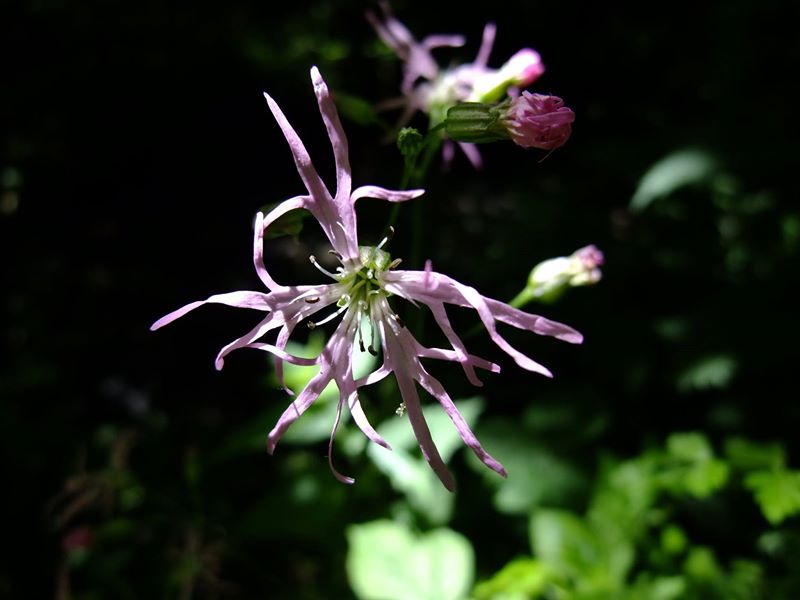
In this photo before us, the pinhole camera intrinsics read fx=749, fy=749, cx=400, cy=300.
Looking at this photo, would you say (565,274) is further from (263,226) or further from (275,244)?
(275,244)

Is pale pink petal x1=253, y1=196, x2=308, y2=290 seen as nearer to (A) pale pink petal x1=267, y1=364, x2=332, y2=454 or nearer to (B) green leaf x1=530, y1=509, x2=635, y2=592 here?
(A) pale pink petal x1=267, y1=364, x2=332, y2=454

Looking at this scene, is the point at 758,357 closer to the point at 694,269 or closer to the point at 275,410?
→ the point at 694,269

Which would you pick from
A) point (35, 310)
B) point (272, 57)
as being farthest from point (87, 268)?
point (272, 57)

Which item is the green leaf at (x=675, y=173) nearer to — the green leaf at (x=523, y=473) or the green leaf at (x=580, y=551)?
the green leaf at (x=523, y=473)

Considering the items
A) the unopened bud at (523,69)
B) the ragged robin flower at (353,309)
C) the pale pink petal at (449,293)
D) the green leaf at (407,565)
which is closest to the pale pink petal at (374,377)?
the ragged robin flower at (353,309)

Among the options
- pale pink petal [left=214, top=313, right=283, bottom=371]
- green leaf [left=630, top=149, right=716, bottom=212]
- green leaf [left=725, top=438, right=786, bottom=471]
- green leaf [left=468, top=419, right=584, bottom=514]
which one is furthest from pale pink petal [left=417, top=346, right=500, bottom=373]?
green leaf [left=630, top=149, right=716, bottom=212]

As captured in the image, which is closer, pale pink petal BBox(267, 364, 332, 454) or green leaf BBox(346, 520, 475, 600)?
pale pink petal BBox(267, 364, 332, 454)

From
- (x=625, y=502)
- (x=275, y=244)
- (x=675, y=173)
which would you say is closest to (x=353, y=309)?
(x=625, y=502)
